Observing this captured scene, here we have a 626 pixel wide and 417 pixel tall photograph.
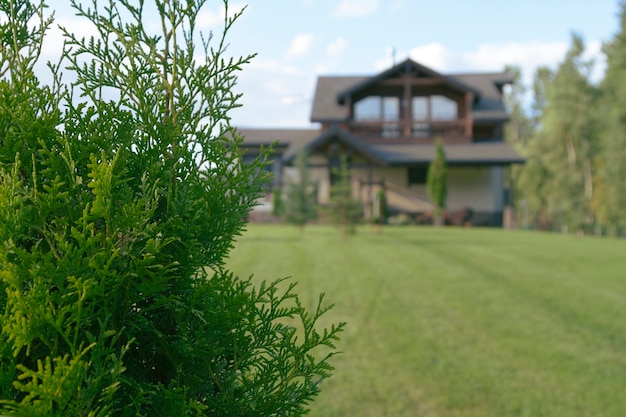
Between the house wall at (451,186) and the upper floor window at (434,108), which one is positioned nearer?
the house wall at (451,186)

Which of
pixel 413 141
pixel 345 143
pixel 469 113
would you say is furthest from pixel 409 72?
pixel 345 143

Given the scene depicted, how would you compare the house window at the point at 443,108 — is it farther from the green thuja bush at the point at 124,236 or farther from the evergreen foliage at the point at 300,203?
the green thuja bush at the point at 124,236

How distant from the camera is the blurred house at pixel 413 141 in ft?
108

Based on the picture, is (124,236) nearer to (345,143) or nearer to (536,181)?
(345,143)

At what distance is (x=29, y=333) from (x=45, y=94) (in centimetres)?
90

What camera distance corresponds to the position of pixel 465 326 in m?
9.83

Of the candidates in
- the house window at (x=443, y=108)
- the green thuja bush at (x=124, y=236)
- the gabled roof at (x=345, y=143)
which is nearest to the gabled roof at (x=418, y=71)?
the house window at (x=443, y=108)

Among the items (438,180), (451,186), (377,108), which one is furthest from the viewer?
(377,108)

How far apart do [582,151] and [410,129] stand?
18.5 metres

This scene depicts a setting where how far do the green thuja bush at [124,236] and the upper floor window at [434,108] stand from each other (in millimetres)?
34955

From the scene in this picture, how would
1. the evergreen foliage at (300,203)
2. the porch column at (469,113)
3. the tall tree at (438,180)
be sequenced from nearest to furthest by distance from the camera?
the evergreen foliage at (300,203)
the tall tree at (438,180)
the porch column at (469,113)

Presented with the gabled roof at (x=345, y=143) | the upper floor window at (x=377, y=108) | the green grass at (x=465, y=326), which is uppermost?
the upper floor window at (x=377, y=108)

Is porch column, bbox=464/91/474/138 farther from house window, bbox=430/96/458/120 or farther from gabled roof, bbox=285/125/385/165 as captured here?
gabled roof, bbox=285/125/385/165

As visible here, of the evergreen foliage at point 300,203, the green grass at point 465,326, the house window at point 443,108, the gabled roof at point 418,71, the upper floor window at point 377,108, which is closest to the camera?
the green grass at point 465,326
